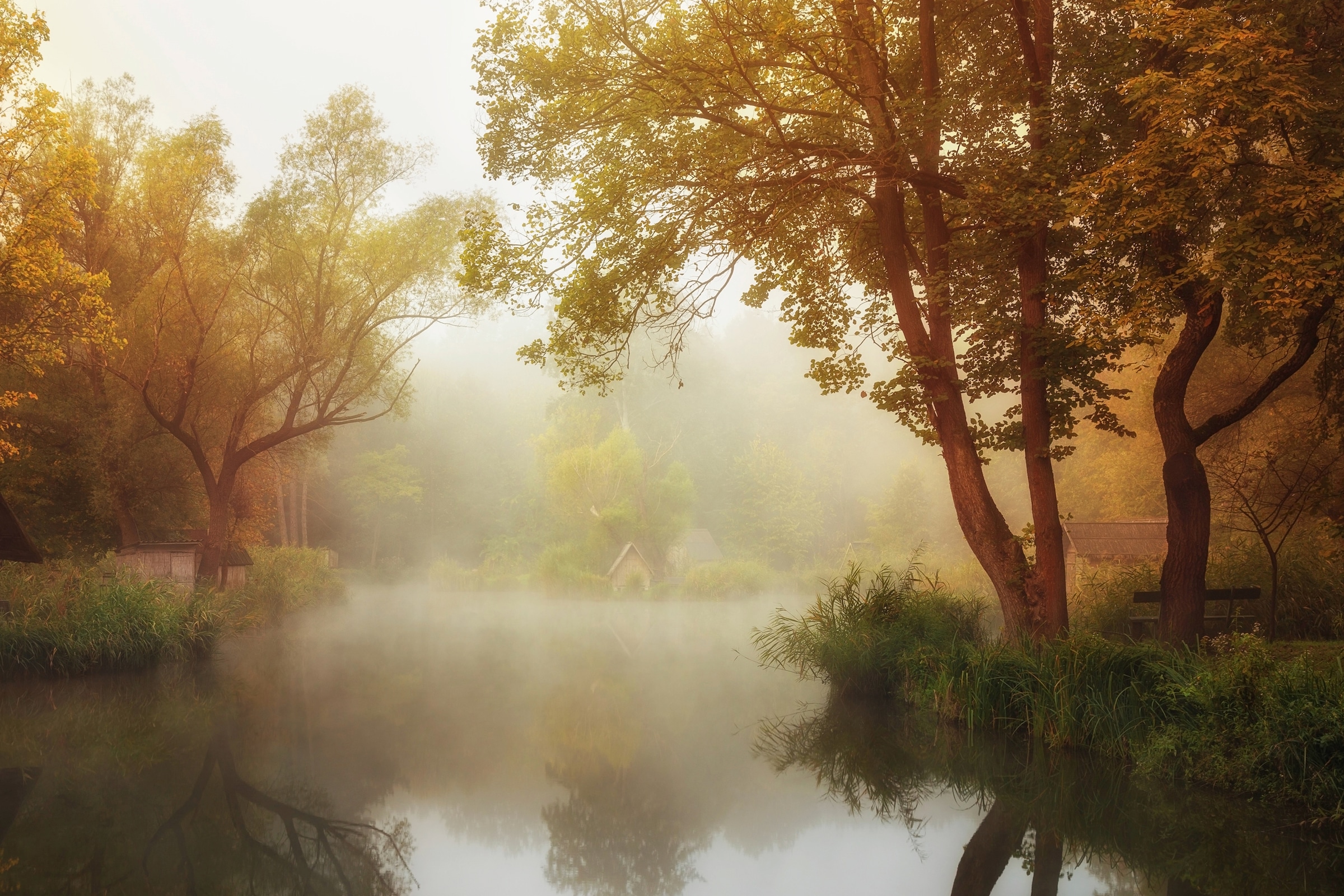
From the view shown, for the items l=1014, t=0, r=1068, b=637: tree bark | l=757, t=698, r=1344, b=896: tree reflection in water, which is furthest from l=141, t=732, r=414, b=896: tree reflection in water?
l=1014, t=0, r=1068, b=637: tree bark

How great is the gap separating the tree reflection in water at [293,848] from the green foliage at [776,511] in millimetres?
31512

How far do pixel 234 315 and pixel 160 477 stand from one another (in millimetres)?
4084

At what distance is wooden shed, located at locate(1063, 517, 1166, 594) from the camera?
1927cm

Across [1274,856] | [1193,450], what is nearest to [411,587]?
[1193,450]

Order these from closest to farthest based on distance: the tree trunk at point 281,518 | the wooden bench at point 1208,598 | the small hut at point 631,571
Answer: the wooden bench at point 1208,598, the small hut at point 631,571, the tree trunk at point 281,518

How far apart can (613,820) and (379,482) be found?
3605 cm

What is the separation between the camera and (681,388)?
14391 mm

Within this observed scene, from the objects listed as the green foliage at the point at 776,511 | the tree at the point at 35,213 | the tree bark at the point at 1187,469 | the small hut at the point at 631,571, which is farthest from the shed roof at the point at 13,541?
the green foliage at the point at 776,511

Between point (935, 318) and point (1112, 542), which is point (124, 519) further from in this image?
point (1112, 542)

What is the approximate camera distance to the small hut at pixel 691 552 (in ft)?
105

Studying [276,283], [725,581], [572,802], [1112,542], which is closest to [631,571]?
[725,581]

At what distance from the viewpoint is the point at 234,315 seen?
20812 millimetres

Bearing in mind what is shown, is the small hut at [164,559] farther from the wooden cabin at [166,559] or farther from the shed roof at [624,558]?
the shed roof at [624,558]

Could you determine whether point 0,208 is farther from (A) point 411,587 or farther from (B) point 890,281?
(A) point 411,587
